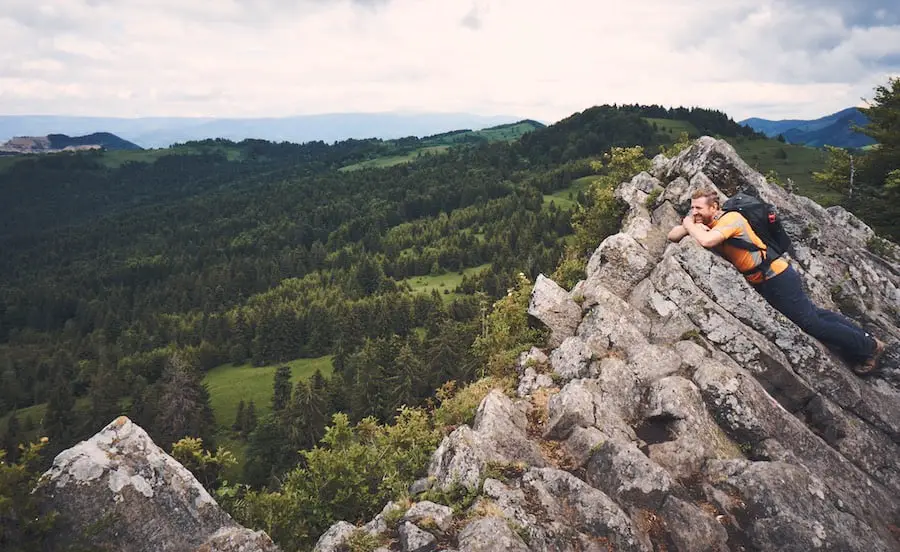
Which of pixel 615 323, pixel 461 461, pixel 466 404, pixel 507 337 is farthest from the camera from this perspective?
pixel 507 337

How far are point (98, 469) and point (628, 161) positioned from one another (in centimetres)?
3221

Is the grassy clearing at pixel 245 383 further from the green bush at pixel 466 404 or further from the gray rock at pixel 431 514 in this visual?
the gray rock at pixel 431 514

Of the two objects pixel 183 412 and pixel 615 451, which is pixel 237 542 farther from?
pixel 183 412

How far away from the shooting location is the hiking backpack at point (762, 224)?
1694cm

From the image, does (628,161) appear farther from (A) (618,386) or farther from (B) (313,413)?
(B) (313,413)

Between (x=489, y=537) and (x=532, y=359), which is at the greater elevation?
(x=532, y=359)

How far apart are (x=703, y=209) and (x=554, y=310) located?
278 inches

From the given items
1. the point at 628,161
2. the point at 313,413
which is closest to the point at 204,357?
the point at 313,413

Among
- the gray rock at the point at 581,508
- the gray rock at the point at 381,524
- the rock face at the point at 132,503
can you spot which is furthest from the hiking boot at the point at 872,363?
the rock face at the point at 132,503

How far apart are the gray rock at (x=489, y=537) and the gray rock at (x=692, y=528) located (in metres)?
3.70

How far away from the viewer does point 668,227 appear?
75.8ft

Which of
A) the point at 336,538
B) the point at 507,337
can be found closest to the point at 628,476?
the point at 336,538

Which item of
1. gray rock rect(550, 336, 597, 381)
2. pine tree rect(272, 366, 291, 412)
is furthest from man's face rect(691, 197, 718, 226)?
pine tree rect(272, 366, 291, 412)

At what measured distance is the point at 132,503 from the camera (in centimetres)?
1180
